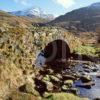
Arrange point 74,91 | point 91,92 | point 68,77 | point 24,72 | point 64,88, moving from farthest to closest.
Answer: point 68,77, point 64,88, point 91,92, point 24,72, point 74,91

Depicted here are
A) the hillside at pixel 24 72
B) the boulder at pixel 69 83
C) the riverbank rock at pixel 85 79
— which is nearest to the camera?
the hillside at pixel 24 72

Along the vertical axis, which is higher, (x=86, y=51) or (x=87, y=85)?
(x=86, y=51)

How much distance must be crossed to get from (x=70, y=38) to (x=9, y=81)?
107 feet

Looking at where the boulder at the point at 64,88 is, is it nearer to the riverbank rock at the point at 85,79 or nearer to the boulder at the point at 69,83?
the boulder at the point at 69,83

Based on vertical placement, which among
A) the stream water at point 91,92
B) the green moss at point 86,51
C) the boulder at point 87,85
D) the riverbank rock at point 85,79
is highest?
the green moss at point 86,51

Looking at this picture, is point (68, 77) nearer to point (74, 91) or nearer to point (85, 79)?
point (85, 79)

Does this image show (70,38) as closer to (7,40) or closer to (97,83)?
(97,83)

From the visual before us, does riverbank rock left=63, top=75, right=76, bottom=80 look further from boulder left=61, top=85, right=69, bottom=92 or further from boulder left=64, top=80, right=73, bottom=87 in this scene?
boulder left=61, top=85, right=69, bottom=92

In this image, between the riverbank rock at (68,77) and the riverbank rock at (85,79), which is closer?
the riverbank rock at (85,79)

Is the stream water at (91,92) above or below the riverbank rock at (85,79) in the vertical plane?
below

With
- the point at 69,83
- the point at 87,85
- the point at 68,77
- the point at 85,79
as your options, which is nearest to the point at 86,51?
the point at 68,77

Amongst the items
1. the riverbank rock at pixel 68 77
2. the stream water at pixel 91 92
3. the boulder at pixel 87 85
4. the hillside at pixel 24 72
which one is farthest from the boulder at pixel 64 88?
the riverbank rock at pixel 68 77

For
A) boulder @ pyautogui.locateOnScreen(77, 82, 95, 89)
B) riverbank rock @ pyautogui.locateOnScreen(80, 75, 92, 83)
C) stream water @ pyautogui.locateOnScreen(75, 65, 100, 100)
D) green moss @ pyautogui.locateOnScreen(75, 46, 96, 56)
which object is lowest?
stream water @ pyautogui.locateOnScreen(75, 65, 100, 100)

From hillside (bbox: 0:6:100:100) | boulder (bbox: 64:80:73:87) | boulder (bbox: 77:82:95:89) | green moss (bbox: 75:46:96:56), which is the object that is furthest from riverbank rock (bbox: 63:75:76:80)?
green moss (bbox: 75:46:96:56)
